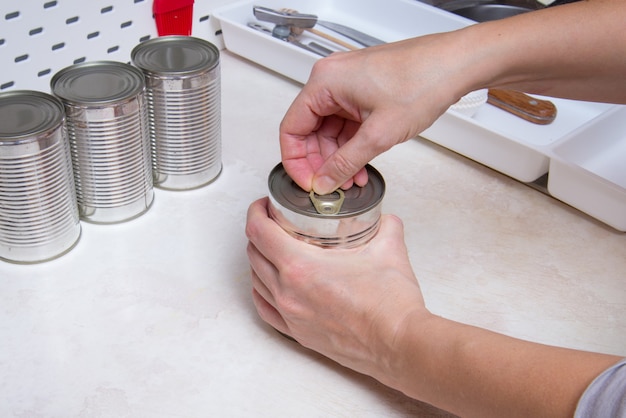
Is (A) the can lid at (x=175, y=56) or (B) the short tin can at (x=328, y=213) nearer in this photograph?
(B) the short tin can at (x=328, y=213)

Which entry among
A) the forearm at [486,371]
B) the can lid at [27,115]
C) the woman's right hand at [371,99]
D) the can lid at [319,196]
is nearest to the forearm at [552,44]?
the woman's right hand at [371,99]

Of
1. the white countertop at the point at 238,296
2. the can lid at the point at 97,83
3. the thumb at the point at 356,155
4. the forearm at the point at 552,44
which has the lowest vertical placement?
the white countertop at the point at 238,296

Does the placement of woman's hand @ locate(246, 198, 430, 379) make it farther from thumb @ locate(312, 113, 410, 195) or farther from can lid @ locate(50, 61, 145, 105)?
can lid @ locate(50, 61, 145, 105)

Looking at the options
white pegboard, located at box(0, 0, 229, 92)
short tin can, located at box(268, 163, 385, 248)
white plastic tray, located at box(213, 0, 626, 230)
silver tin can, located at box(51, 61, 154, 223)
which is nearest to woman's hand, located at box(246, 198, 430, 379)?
short tin can, located at box(268, 163, 385, 248)

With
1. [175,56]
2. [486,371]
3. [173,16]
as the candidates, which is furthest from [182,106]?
[486,371]

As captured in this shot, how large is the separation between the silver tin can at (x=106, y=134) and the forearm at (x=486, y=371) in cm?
42

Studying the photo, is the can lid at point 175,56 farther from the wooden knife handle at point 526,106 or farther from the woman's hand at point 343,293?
the wooden knife handle at point 526,106

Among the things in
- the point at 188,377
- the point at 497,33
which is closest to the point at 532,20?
the point at 497,33

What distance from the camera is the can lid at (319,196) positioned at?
0.75 metres

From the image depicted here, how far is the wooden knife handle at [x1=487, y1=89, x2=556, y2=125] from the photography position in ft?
4.05

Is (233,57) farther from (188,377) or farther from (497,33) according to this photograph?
(188,377)

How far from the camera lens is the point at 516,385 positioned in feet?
2.08

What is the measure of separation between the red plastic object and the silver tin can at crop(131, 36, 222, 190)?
0.94 feet

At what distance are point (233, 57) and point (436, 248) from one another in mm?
613
